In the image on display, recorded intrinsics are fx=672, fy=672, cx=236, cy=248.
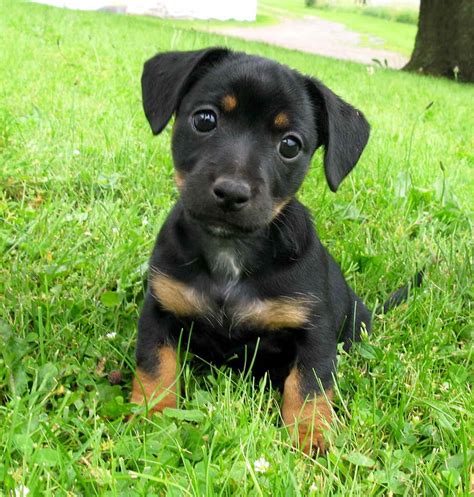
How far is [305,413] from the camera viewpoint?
254 centimetres

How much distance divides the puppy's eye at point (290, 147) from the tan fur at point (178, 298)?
66 centimetres

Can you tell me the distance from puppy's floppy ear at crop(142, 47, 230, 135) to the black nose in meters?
0.48

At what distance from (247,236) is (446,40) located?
17.3m

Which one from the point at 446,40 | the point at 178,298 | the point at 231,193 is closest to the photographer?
the point at 231,193

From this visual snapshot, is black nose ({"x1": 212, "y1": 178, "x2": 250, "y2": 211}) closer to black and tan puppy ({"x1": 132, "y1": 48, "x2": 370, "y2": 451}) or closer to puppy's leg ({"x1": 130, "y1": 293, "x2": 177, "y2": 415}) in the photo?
black and tan puppy ({"x1": 132, "y1": 48, "x2": 370, "y2": 451})

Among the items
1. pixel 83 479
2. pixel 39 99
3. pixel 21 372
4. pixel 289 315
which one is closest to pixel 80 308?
pixel 21 372

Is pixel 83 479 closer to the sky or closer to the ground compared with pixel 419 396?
closer to the sky

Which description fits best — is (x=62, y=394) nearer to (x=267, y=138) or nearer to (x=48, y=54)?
(x=267, y=138)

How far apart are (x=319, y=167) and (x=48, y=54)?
4567 millimetres

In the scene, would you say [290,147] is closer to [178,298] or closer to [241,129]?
[241,129]

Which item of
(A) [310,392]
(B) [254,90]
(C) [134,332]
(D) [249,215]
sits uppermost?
(B) [254,90]

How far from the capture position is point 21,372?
8.28 ft

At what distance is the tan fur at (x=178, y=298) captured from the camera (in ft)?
8.76

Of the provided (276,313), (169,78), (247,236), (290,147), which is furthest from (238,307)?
(169,78)
